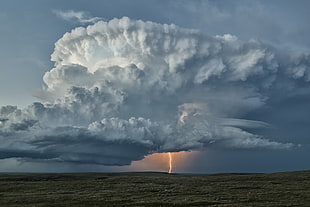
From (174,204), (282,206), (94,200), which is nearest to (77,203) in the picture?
(94,200)

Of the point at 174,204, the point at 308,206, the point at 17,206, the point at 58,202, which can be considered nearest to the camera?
the point at 308,206

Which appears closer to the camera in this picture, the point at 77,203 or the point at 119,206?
the point at 119,206

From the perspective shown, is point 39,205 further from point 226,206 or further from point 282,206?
point 282,206

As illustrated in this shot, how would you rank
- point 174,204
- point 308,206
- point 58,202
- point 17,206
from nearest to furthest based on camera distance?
point 308,206
point 174,204
point 17,206
point 58,202

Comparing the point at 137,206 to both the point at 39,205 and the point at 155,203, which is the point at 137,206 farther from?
the point at 39,205

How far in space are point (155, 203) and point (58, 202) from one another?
1720cm

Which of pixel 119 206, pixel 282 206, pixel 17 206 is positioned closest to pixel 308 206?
pixel 282 206

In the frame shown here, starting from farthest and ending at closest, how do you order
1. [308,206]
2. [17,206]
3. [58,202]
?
[58,202] < [17,206] < [308,206]

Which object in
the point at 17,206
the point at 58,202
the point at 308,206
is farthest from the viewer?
the point at 58,202

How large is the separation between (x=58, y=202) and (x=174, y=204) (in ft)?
67.4

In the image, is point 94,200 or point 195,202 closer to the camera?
point 195,202

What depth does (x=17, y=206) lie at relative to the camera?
51469mm

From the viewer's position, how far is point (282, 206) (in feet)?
141

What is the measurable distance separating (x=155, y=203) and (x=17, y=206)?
21461mm
